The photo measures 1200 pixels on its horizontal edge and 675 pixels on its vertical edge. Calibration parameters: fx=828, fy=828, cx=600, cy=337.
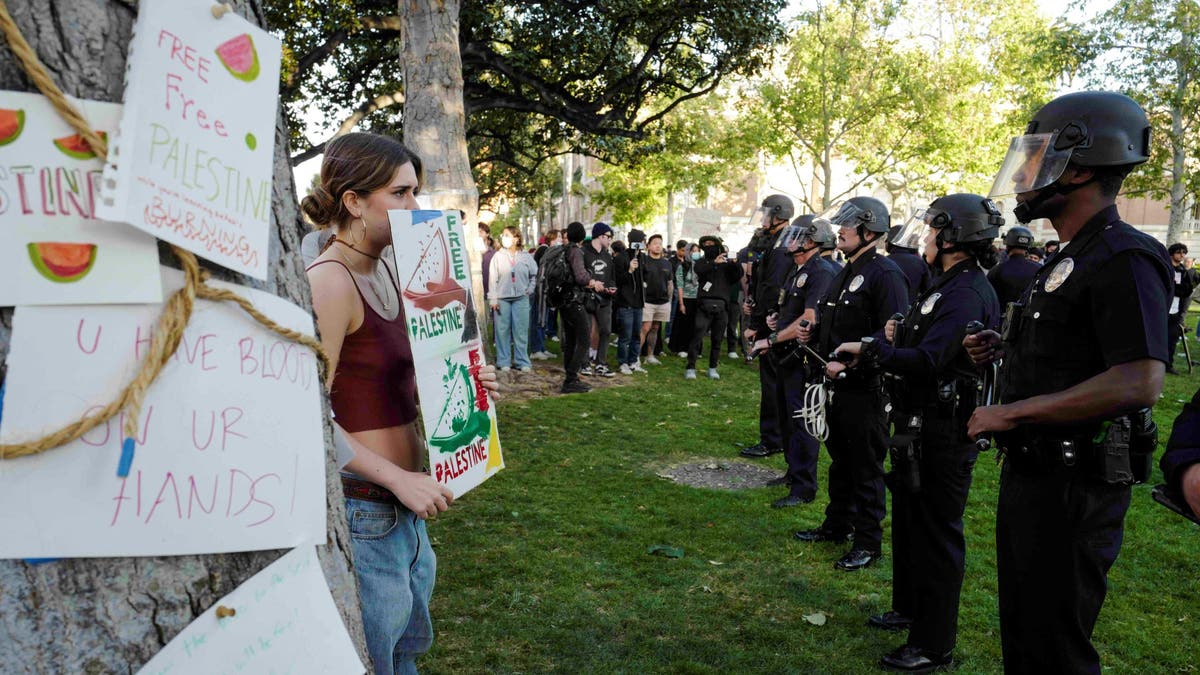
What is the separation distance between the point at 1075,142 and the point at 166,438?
2.88 metres

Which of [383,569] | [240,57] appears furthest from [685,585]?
[240,57]

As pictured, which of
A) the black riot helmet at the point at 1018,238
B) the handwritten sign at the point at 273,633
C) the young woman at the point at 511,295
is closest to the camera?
the handwritten sign at the point at 273,633

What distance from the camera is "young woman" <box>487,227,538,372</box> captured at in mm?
12359

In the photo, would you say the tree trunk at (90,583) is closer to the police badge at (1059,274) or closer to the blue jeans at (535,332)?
the police badge at (1059,274)

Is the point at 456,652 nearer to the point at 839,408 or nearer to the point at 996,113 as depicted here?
the point at 839,408

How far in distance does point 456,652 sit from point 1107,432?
2.99 metres

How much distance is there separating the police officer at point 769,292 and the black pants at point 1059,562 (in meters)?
5.15

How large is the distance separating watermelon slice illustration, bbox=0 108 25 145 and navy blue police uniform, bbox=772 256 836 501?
6041mm

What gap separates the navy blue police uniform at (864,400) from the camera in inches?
213

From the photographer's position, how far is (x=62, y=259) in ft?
3.05

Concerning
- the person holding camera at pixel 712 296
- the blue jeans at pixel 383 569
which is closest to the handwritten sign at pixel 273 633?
the blue jeans at pixel 383 569

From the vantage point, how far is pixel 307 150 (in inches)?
669

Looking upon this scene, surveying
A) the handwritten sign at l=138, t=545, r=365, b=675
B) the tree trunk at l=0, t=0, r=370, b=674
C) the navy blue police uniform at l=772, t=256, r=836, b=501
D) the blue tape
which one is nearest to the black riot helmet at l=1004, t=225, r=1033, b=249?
the navy blue police uniform at l=772, t=256, r=836, b=501

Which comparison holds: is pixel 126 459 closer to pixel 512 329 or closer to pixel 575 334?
pixel 575 334
